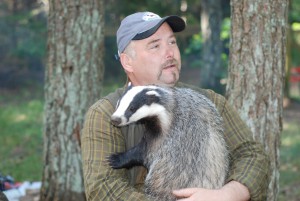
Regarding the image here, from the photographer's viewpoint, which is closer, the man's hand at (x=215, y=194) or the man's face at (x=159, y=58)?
the man's hand at (x=215, y=194)

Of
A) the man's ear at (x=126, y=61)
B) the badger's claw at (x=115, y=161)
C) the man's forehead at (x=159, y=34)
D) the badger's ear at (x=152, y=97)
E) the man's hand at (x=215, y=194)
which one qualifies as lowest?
the man's hand at (x=215, y=194)

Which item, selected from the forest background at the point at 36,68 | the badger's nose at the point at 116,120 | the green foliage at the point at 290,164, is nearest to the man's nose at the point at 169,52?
the badger's nose at the point at 116,120

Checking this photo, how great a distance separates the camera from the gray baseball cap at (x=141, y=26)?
3.66 metres

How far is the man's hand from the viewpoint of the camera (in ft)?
10.6

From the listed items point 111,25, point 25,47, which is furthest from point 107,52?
point 25,47

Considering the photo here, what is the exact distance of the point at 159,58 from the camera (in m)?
3.69

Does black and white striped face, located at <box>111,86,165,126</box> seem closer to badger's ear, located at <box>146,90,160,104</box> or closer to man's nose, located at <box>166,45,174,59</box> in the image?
badger's ear, located at <box>146,90,160,104</box>

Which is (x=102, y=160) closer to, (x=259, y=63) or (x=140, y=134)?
(x=140, y=134)

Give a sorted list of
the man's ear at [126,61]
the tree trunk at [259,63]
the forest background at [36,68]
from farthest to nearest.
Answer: the forest background at [36,68]
the tree trunk at [259,63]
the man's ear at [126,61]

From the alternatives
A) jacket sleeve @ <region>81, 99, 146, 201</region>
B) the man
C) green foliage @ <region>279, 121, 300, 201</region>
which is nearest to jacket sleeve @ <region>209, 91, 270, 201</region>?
the man

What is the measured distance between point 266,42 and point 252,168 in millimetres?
1781

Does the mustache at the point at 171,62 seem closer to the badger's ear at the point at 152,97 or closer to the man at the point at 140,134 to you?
the man at the point at 140,134

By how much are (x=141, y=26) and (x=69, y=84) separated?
280 centimetres

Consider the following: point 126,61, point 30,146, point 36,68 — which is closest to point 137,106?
point 126,61
